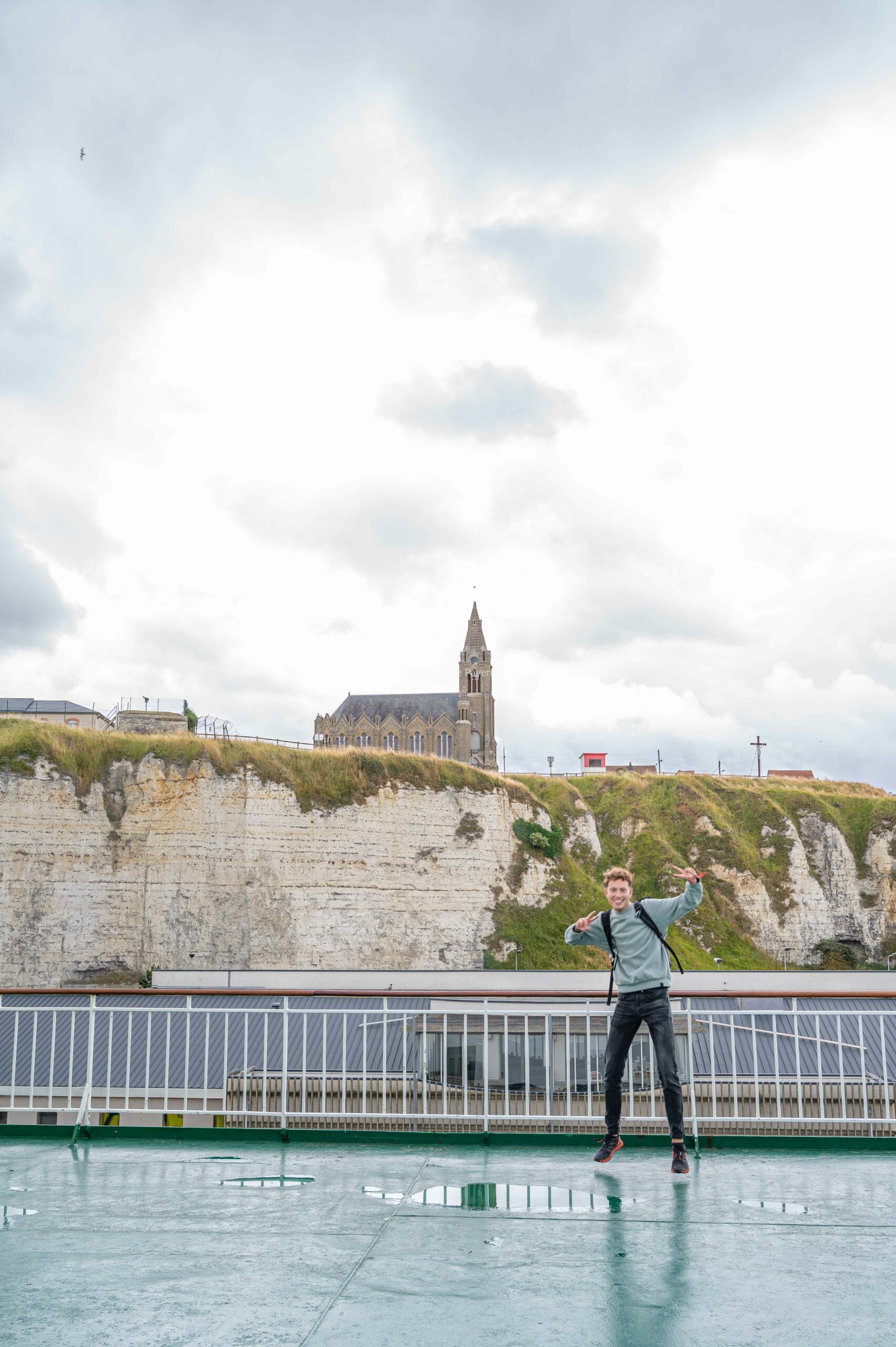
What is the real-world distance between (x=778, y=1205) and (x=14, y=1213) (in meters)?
4.42

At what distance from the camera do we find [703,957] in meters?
48.6

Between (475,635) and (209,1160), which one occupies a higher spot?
(475,635)

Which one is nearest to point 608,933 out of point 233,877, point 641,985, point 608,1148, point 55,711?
point 641,985

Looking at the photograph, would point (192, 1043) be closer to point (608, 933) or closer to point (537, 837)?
point (608, 933)

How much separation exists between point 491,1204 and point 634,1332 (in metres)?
2.14

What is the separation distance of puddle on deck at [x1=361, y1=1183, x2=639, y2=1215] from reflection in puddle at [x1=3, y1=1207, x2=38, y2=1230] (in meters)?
1.93

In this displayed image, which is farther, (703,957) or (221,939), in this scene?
(703,957)

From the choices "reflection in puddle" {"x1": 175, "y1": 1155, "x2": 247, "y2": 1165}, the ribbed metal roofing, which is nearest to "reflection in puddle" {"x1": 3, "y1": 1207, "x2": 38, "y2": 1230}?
"reflection in puddle" {"x1": 175, "y1": 1155, "x2": 247, "y2": 1165}

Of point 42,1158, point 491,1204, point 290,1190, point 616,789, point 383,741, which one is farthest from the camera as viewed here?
point 383,741

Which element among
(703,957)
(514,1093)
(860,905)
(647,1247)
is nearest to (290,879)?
(703,957)

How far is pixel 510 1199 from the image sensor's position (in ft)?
19.4

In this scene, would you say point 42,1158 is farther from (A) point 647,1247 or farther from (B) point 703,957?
(B) point 703,957

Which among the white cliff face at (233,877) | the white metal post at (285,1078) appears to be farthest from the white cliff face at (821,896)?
the white metal post at (285,1078)

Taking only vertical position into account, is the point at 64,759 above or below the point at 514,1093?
above
